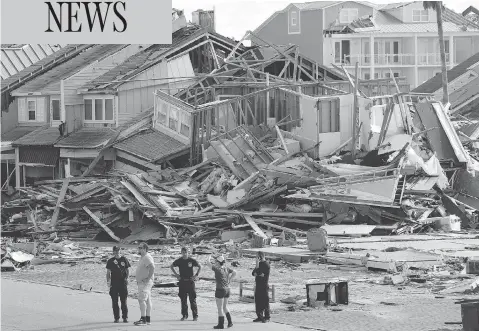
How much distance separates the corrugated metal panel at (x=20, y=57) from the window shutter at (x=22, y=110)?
250 inches

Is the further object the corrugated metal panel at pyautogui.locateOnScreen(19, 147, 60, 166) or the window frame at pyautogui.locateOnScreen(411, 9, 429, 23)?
the window frame at pyautogui.locateOnScreen(411, 9, 429, 23)

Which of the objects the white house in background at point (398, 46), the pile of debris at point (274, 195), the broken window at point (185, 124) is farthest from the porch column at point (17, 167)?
the white house in background at point (398, 46)

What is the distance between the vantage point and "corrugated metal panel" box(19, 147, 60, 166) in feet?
148

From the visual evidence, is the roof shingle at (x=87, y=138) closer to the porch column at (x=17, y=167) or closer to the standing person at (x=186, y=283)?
the porch column at (x=17, y=167)

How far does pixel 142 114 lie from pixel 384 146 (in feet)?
42.1

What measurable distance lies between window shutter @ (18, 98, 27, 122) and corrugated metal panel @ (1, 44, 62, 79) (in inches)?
250

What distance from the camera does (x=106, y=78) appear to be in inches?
1805

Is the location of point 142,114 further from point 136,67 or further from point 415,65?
point 415,65

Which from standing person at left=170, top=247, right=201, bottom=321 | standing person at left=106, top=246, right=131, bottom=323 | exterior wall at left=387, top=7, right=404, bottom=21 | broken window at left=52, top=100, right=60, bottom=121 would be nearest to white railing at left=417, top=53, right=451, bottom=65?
exterior wall at left=387, top=7, right=404, bottom=21

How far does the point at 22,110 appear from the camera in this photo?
48781 millimetres

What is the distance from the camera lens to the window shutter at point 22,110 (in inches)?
1913

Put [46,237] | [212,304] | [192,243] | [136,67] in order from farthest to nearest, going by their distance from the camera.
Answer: [136,67] < [46,237] < [192,243] < [212,304]

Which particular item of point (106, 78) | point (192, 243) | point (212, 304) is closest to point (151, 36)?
point (212, 304)

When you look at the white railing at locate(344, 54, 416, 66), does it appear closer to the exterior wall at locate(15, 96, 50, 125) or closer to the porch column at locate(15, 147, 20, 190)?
the exterior wall at locate(15, 96, 50, 125)
